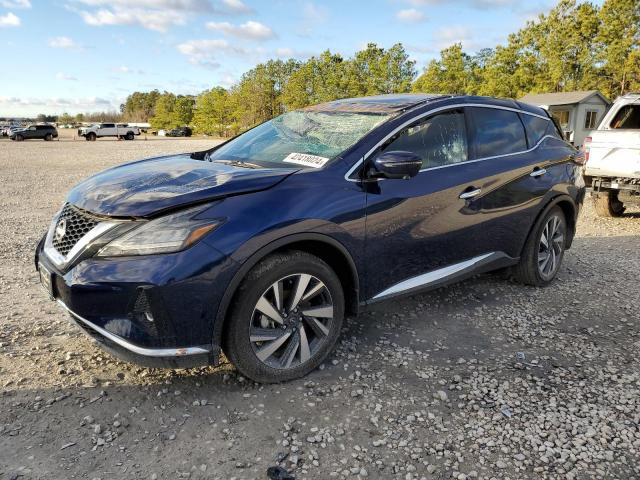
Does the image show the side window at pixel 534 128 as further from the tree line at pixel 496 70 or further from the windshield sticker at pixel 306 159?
the tree line at pixel 496 70

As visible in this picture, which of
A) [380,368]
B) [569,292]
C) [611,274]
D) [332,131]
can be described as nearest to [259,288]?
[380,368]

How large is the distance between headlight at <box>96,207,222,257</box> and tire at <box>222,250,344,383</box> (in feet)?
1.23

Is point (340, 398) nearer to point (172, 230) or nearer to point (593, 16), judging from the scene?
point (172, 230)

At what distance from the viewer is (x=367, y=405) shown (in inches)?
114

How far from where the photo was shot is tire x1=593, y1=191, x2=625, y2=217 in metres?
8.51

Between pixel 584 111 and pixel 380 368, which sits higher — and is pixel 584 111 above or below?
above

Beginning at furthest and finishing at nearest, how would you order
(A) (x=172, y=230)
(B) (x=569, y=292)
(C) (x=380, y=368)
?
(B) (x=569, y=292) < (C) (x=380, y=368) < (A) (x=172, y=230)

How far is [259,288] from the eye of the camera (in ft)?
9.09

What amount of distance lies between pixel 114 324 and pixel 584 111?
36.6m

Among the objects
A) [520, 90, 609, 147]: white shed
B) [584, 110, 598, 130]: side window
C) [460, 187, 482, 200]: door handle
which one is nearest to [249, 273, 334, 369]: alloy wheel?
[460, 187, 482, 200]: door handle

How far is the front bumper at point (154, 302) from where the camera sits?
2512 millimetres

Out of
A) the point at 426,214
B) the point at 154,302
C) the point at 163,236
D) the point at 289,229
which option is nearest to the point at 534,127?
the point at 426,214

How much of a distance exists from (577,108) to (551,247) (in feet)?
106

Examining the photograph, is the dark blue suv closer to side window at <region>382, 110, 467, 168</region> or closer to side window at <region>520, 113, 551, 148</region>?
side window at <region>382, 110, 467, 168</region>
